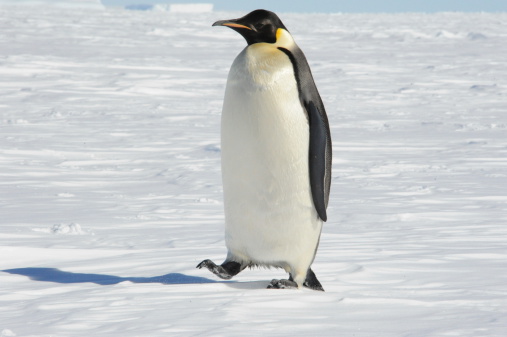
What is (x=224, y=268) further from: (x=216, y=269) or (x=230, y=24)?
(x=230, y=24)

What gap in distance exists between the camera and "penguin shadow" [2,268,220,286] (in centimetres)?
293

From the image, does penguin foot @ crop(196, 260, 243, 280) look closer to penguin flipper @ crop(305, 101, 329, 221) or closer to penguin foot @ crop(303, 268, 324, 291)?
penguin foot @ crop(303, 268, 324, 291)

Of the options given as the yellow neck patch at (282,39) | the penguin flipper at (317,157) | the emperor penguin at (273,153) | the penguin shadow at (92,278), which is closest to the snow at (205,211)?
the penguin shadow at (92,278)

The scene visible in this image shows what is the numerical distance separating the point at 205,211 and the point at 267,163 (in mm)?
1941

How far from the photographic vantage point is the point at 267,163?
2.92 metres

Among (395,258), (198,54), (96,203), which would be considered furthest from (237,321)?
(198,54)

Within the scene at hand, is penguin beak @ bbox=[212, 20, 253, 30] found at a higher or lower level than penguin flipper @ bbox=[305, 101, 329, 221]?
higher

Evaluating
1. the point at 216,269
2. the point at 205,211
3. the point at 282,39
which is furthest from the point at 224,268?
the point at 205,211

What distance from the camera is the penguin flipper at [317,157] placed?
2.94 m

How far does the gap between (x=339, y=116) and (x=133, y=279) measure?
7.91m

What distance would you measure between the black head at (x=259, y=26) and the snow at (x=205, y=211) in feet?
3.14

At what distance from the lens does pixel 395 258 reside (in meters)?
3.38

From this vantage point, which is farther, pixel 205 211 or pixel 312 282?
pixel 205 211

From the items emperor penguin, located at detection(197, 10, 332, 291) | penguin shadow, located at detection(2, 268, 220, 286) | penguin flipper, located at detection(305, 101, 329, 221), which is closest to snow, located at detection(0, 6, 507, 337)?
penguin shadow, located at detection(2, 268, 220, 286)
